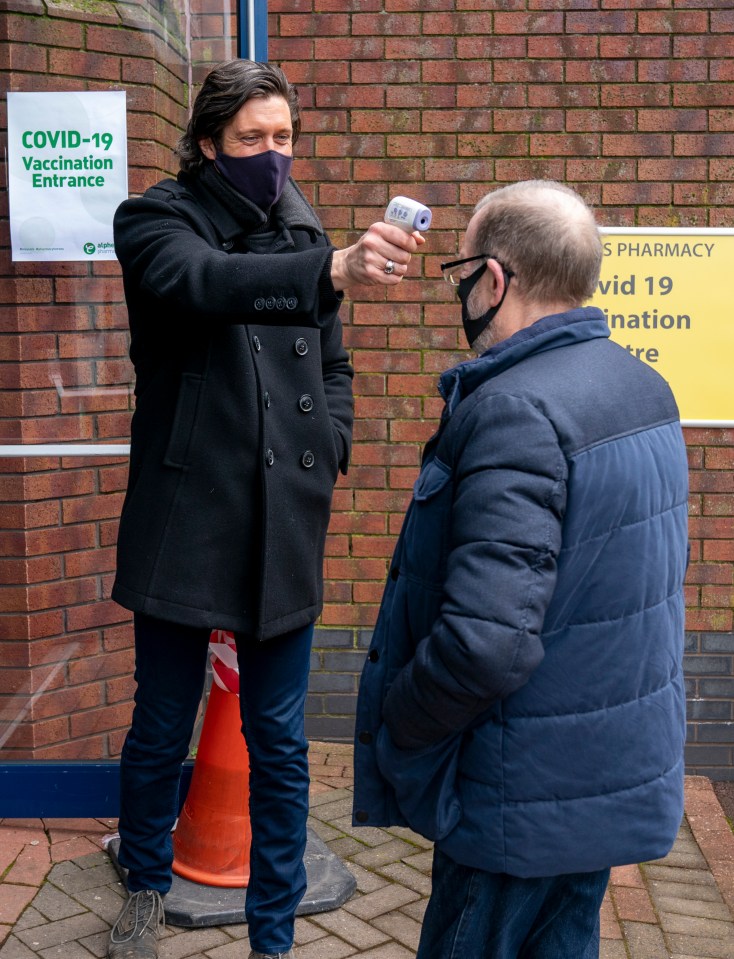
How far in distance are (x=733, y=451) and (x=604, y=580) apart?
2.75m

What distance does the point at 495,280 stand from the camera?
195 centimetres

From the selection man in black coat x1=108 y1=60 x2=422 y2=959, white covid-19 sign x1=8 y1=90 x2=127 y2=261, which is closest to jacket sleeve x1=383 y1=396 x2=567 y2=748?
man in black coat x1=108 y1=60 x2=422 y2=959

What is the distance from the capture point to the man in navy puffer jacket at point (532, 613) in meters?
1.76

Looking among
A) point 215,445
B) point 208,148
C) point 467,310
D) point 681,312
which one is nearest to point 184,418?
point 215,445

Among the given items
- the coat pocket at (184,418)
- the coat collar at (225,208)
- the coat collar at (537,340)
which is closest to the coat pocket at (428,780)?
the coat collar at (537,340)

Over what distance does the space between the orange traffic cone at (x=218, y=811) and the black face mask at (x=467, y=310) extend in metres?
1.74

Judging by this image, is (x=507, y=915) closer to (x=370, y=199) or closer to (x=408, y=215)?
(x=408, y=215)

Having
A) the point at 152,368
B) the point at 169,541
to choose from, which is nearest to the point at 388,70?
the point at 152,368

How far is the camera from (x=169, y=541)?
8.72 ft

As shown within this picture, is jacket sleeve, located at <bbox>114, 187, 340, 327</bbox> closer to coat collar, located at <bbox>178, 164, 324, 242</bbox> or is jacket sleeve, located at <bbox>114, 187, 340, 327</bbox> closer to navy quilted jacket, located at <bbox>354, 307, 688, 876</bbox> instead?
coat collar, located at <bbox>178, 164, 324, 242</bbox>

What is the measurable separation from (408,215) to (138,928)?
6.34ft

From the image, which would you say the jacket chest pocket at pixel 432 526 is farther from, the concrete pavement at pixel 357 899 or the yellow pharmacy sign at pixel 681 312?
the yellow pharmacy sign at pixel 681 312

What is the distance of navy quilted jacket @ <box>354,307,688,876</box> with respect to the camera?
175cm

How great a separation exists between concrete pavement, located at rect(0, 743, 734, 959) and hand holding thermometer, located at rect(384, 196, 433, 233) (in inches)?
76.5
